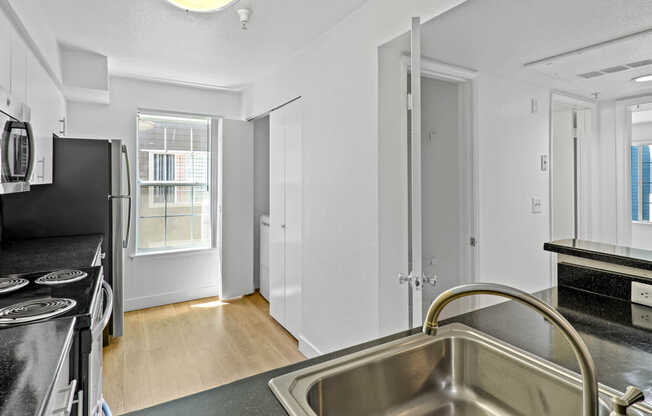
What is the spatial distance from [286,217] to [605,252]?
7.87 ft

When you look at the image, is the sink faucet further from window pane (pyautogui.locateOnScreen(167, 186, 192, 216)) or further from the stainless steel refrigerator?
window pane (pyautogui.locateOnScreen(167, 186, 192, 216))

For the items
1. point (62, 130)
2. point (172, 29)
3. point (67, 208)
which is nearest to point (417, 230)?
point (172, 29)

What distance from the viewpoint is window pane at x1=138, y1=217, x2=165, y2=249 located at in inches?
153

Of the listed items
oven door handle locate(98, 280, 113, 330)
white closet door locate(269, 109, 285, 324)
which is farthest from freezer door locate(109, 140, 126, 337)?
white closet door locate(269, 109, 285, 324)

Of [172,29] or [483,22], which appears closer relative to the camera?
[483,22]

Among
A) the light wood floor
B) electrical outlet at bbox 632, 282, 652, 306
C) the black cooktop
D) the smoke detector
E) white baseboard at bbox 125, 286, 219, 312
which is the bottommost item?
the light wood floor

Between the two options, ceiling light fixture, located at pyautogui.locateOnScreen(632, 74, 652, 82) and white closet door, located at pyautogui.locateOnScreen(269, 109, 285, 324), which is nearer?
ceiling light fixture, located at pyautogui.locateOnScreen(632, 74, 652, 82)

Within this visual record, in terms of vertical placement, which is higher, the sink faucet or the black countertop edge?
the sink faucet

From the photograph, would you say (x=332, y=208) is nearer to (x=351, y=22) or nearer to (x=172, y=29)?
(x=351, y=22)

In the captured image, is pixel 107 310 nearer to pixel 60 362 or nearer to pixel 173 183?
pixel 60 362

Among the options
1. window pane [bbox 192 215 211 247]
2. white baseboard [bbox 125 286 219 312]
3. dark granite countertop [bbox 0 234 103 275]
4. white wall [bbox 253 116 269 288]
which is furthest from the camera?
white wall [bbox 253 116 269 288]

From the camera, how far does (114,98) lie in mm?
3619

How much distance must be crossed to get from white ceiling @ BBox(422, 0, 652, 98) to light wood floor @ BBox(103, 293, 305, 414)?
236 cm

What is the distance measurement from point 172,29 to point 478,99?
2141 millimetres
